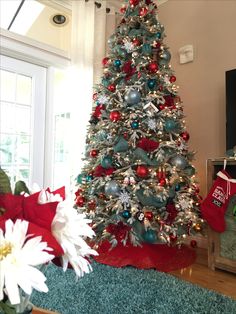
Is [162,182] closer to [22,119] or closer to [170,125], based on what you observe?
[170,125]

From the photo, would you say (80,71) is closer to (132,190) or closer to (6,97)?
(6,97)

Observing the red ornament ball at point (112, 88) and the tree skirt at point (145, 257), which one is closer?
the tree skirt at point (145, 257)

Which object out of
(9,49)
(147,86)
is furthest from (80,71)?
(147,86)

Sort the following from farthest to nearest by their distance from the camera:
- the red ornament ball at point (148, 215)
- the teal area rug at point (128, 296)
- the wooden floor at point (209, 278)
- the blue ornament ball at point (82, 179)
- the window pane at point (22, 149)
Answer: the window pane at point (22, 149) → the blue ornament ball at point (82, 179) → the red ornament ball at point (148, 215) → the wooden floor at point (209, 278) → the teal area rug at point (128, 296)

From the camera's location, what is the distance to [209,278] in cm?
183

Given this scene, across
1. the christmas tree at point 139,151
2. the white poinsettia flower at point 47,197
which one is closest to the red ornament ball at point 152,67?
the christmas tree at point 139,151

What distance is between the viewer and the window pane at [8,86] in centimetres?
261

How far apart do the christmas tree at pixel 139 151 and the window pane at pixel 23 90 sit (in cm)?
87

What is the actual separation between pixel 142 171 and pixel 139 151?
157 millimetres

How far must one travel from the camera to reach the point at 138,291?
151 cm

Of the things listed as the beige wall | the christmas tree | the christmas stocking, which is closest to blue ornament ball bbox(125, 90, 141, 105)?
the christmas tree

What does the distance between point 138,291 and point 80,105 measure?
72.4 inches

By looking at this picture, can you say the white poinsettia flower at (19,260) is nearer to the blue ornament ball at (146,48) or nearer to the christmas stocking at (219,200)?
the christmas stocking at (219,200)

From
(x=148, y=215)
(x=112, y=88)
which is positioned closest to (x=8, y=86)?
(x=112, y=88)
